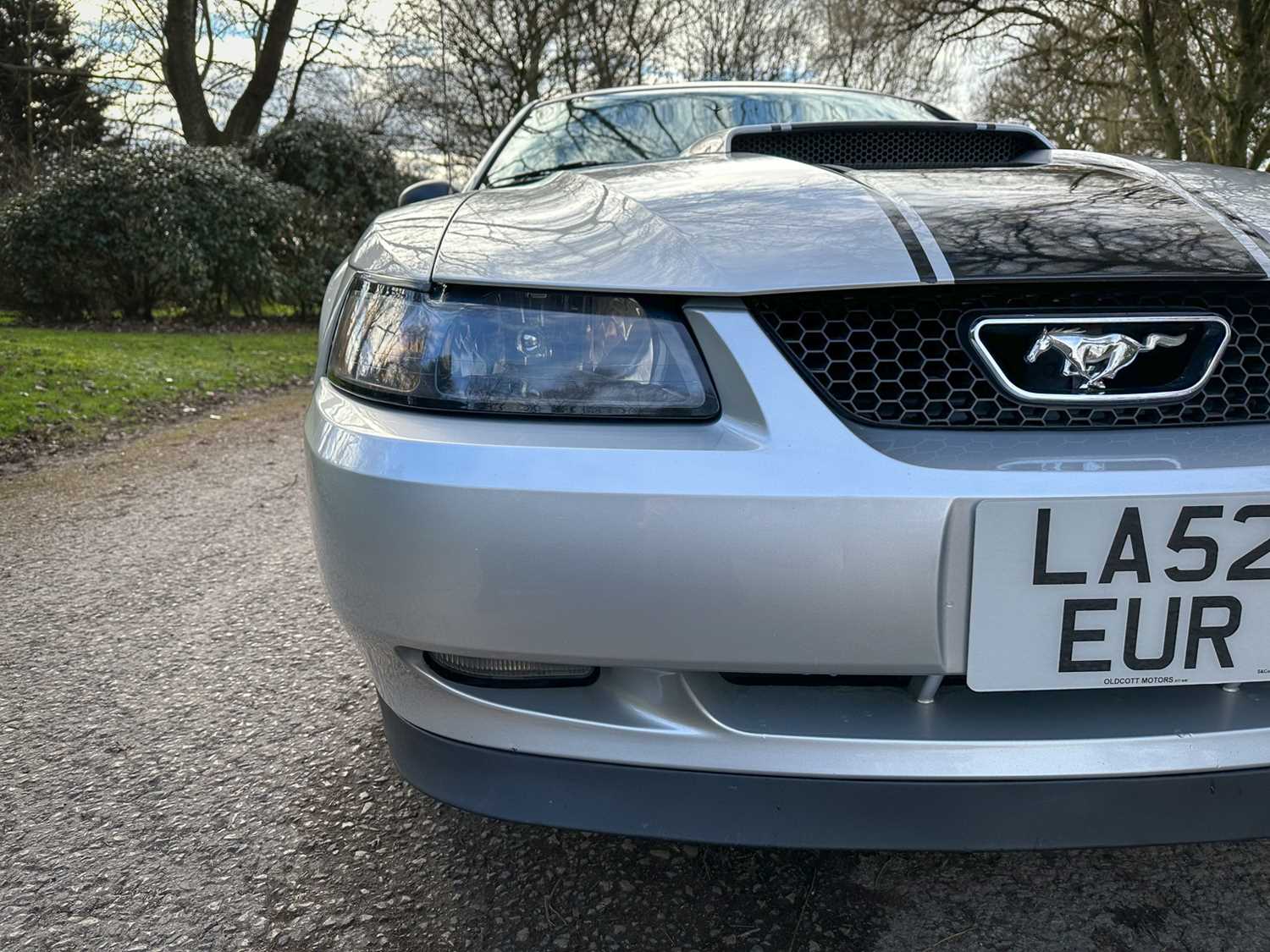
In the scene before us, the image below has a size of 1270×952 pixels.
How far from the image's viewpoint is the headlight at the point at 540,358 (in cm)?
120

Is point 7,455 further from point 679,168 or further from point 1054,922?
point 1054,922

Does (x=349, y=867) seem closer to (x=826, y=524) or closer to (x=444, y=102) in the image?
(x=826, y=524)

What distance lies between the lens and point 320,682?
7.03ft

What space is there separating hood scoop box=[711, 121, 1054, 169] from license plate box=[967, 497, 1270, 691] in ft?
3.94

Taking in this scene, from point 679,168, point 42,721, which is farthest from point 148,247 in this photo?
point 679,168

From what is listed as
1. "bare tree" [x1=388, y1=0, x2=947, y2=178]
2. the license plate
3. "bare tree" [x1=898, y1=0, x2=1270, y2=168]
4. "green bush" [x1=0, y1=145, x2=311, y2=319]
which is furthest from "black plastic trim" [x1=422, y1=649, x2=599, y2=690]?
"bare tree" [x1=388, y1=0, x2=947, y2=178]

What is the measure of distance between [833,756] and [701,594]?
256mm

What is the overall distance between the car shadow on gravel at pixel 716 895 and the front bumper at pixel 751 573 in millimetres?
382

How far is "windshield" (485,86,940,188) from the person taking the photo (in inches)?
105

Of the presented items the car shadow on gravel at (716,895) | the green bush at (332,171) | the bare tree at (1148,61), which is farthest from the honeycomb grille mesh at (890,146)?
the bare tree at (1148,61)

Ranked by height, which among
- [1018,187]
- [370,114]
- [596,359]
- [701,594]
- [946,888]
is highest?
[370,114]

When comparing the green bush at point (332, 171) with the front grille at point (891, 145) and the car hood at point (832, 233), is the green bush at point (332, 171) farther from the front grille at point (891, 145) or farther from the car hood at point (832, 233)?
the car hood at point (832, 233)

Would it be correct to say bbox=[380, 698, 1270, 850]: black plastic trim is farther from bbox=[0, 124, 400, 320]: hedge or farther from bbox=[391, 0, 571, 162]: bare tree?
bbox=[391, 0, 571, 162]: bare tree

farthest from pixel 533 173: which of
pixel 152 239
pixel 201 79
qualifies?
pixel 201 79
